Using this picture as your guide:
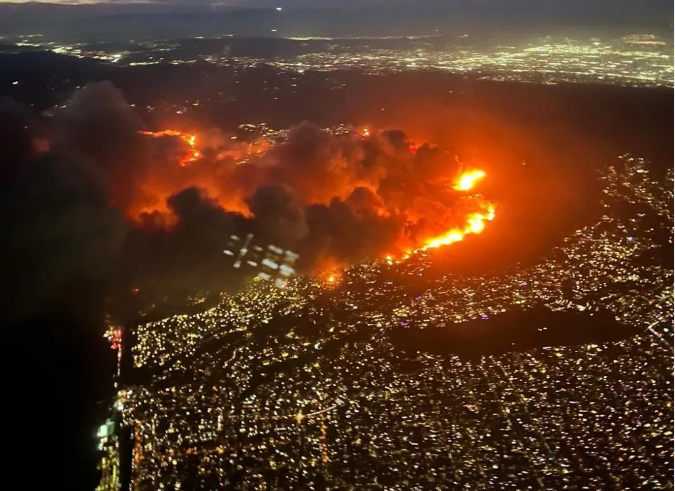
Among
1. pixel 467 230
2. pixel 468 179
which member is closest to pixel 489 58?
pixel 468 179

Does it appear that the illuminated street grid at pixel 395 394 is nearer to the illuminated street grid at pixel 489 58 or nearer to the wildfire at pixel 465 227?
the wildfire at pixel 465 227

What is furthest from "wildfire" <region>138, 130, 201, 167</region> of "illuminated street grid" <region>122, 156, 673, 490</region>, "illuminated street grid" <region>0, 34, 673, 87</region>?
"illuminated street grid" <region>0, 34, 673, 87</region>

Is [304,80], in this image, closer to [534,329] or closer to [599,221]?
[599,221]

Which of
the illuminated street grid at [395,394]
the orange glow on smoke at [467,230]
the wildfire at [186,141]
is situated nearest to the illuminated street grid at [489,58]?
the wildfire at [186,141]

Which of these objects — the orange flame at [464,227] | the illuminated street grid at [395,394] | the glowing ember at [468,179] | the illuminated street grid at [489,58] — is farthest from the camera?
the illuminated street grid at [489,58]

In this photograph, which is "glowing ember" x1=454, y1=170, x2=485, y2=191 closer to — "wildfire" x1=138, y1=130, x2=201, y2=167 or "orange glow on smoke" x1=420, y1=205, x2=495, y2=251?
"orange glow on smoke" x1=420, y1=205, x2=495, y2=251
